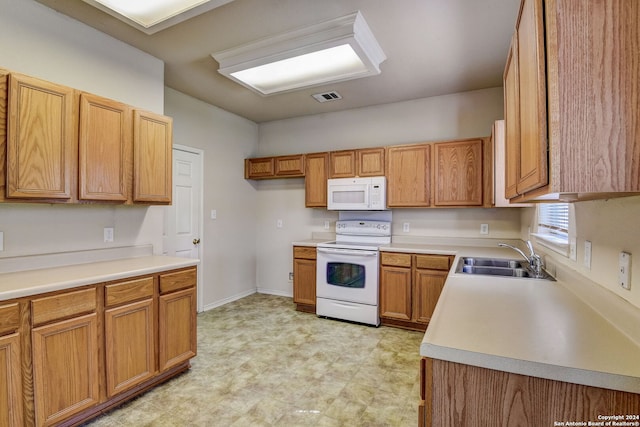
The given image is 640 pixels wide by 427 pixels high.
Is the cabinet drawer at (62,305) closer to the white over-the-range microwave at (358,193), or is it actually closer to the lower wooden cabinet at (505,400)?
the lower wooden cabinet at (505,400)

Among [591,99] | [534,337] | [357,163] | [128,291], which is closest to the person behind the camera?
[591,99]

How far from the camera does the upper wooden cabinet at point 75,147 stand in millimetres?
1781

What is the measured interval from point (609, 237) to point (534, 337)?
1.71 feet

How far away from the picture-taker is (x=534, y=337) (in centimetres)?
104

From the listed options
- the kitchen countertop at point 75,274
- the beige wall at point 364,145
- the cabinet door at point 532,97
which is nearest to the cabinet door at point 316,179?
the beige wall at point 364,145

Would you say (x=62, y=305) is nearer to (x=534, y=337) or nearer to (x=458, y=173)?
(x=534, y=337)

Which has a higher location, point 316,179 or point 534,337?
point 316,179

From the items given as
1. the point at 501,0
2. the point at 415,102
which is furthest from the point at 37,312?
the point at 415,102

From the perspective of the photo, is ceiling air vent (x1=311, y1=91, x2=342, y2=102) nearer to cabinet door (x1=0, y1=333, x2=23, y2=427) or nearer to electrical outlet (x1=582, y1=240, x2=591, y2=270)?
electrical outlet (x1=582, y1=240, x2=591, y2=270)

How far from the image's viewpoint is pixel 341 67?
2.72 m

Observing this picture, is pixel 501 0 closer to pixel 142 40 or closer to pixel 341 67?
pixel 341 67

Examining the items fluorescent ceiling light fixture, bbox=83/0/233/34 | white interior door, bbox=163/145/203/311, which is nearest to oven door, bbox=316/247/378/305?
white interior door, bbox=163/145/203/311

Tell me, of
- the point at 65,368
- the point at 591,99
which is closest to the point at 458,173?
the point at 591,99

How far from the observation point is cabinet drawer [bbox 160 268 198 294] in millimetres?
2266
